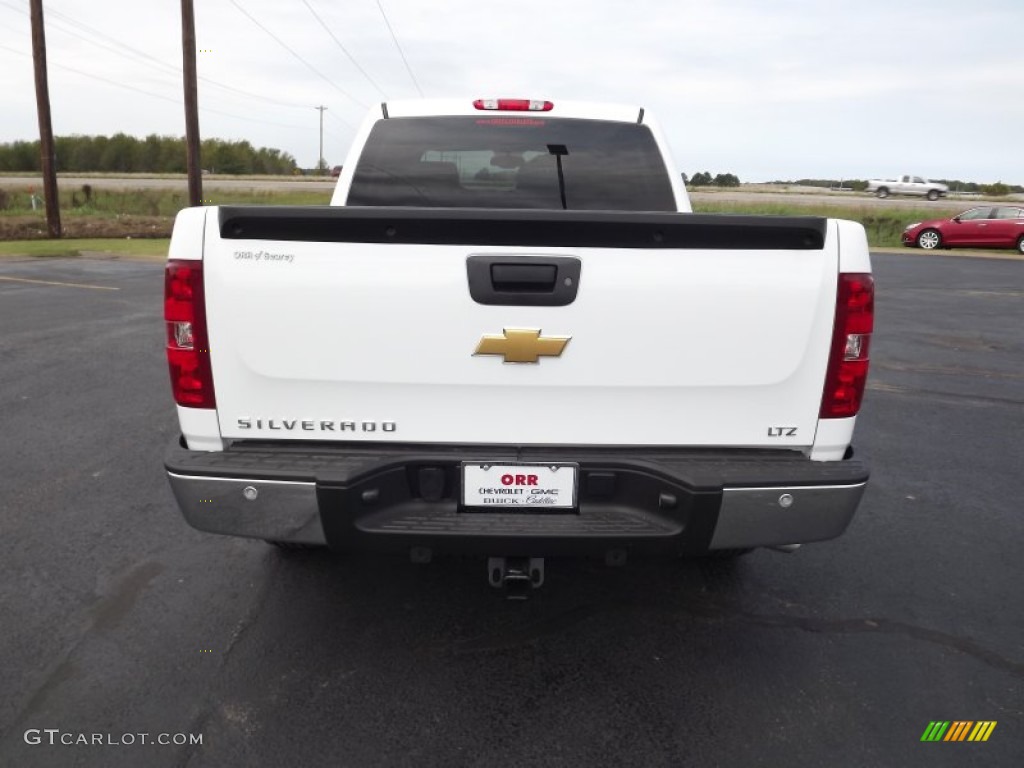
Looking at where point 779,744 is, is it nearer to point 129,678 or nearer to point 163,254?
point 129,678

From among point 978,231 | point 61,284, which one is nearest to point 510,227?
point 61,284

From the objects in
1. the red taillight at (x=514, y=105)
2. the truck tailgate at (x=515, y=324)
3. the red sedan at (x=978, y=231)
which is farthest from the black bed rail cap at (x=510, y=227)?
the red sedan at (x=978, y=231)

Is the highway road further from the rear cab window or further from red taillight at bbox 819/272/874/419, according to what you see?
red taillight at bbox 819/272/874/419

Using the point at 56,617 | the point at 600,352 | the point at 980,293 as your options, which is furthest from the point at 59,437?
the point at 980,293

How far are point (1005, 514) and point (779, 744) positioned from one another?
2.65 metres

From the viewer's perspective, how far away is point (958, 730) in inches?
103

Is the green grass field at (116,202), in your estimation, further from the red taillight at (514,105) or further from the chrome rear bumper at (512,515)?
the chrome rear bumper at (512,515)

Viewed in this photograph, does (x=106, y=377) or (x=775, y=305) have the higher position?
(x=775, y=305)

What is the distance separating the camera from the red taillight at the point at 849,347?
2.58m

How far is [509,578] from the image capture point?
2797mm

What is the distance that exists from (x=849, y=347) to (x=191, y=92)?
22.9m

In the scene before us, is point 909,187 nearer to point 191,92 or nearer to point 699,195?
point 699,195

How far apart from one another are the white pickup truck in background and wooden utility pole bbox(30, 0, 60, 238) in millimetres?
53375

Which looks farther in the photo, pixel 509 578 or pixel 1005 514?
pixel 1005 514
